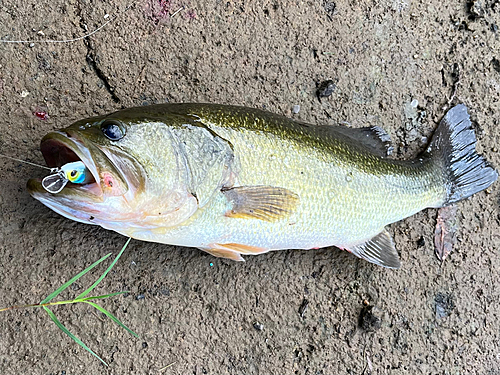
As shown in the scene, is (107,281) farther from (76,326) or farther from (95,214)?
(95,214)

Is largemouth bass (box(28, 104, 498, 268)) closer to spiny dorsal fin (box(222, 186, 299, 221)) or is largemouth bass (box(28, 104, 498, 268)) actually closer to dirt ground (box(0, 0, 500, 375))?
spiny dorsal fin (box(222, 186, 299, 221))

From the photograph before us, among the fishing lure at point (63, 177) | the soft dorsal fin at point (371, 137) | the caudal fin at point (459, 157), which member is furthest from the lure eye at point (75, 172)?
the caudal fin at point (459, 157)

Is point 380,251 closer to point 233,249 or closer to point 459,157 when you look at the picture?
point 459,157

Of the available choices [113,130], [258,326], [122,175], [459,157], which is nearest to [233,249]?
[258,326]

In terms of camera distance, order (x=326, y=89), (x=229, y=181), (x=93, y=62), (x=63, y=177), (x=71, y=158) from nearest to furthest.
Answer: (x=63, y=177) < (x=71, y=158) < (x=229, y=181) < (x=93, y=62) < (x=326, y=89)

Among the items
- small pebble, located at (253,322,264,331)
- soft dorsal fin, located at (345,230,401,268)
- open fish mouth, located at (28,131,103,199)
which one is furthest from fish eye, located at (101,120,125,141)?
soft dorsal fin, located at (345,230,401,268)
